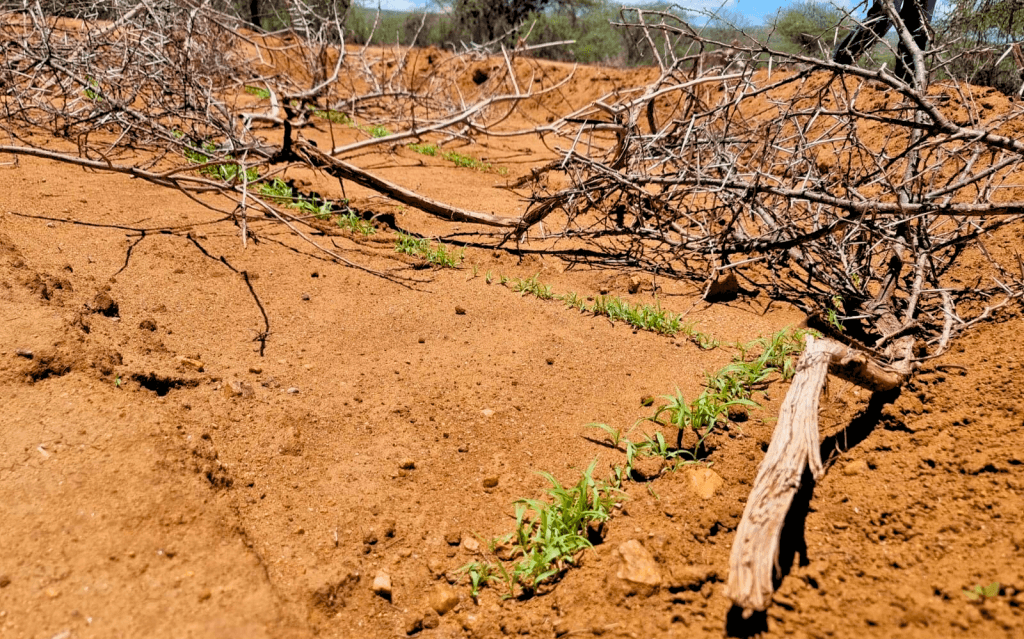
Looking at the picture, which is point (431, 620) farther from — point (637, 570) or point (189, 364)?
point (189, 364)

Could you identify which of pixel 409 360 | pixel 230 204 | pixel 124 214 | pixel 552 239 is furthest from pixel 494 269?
pixel 124 214

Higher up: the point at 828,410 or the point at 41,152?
the point at 828,410

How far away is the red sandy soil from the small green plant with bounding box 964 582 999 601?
17 millimetres

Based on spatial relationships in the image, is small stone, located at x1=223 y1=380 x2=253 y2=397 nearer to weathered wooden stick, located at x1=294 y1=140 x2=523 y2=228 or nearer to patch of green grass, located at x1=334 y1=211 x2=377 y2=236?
patch of green grass, located at x1=334 y1=211 x2=377 y2=236

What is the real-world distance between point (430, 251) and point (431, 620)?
218 cm

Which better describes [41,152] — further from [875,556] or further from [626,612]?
[875,556]

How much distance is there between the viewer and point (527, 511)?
177cm

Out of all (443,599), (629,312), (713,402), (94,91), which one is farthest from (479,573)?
(94,91)

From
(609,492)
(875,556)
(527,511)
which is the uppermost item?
(875,556)

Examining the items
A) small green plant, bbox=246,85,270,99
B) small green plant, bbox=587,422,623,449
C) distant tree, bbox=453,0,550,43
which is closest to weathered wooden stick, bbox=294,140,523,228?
small green plant, bbox=587,422,623,449

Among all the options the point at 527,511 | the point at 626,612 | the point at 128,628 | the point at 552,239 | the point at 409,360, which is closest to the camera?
the point at 128,628

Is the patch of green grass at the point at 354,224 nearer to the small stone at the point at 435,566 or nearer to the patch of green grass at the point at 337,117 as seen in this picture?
the small stone at the point at 435,566

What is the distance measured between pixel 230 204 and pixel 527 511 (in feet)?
8.97

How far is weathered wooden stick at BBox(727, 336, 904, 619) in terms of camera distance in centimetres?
121
